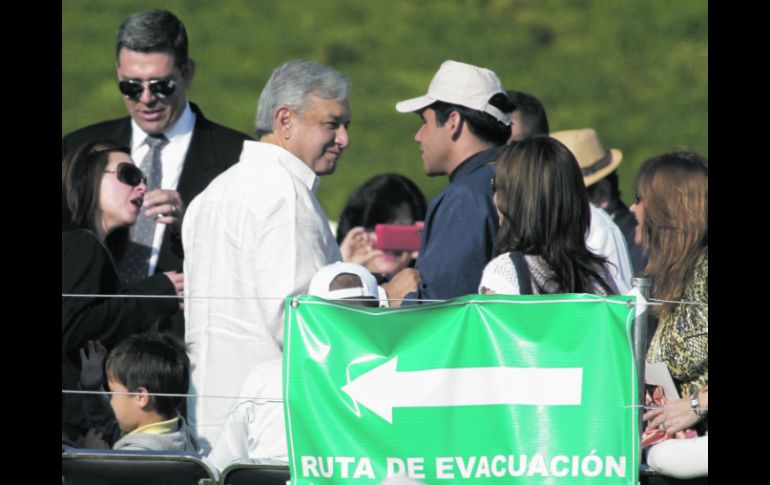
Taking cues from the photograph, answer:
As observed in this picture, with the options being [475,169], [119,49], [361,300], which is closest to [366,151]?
[119,49]

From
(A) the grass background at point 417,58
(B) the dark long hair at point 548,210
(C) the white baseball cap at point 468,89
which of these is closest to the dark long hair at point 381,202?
(C) the white baseball cap at point 468,89

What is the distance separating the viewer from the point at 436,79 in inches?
196

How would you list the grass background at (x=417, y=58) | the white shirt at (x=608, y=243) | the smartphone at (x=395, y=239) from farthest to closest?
the grass background at (x=417, y=58), the smartphone at (x=395, y=239), the white shirt at (x=608, y=243)

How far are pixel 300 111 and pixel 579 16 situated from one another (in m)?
9.96

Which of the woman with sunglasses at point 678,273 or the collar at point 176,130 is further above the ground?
the collar at point 176,130

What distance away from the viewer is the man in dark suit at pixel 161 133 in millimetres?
5336

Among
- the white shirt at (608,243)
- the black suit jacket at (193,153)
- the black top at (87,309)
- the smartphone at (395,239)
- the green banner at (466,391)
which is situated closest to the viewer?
the green banner at (466,391)

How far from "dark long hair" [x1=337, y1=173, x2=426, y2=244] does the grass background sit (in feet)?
19.4

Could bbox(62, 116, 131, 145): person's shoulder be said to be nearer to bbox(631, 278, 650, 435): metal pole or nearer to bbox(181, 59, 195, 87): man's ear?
bbox(181, 59, 195, 87): man's ear

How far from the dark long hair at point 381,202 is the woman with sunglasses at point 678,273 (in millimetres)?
2053

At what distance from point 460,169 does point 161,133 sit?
1412 millimetres

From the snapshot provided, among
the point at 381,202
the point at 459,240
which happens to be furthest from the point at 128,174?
the point at 381,202

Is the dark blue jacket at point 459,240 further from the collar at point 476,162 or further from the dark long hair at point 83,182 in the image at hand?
the dark long hair at point 83,182
